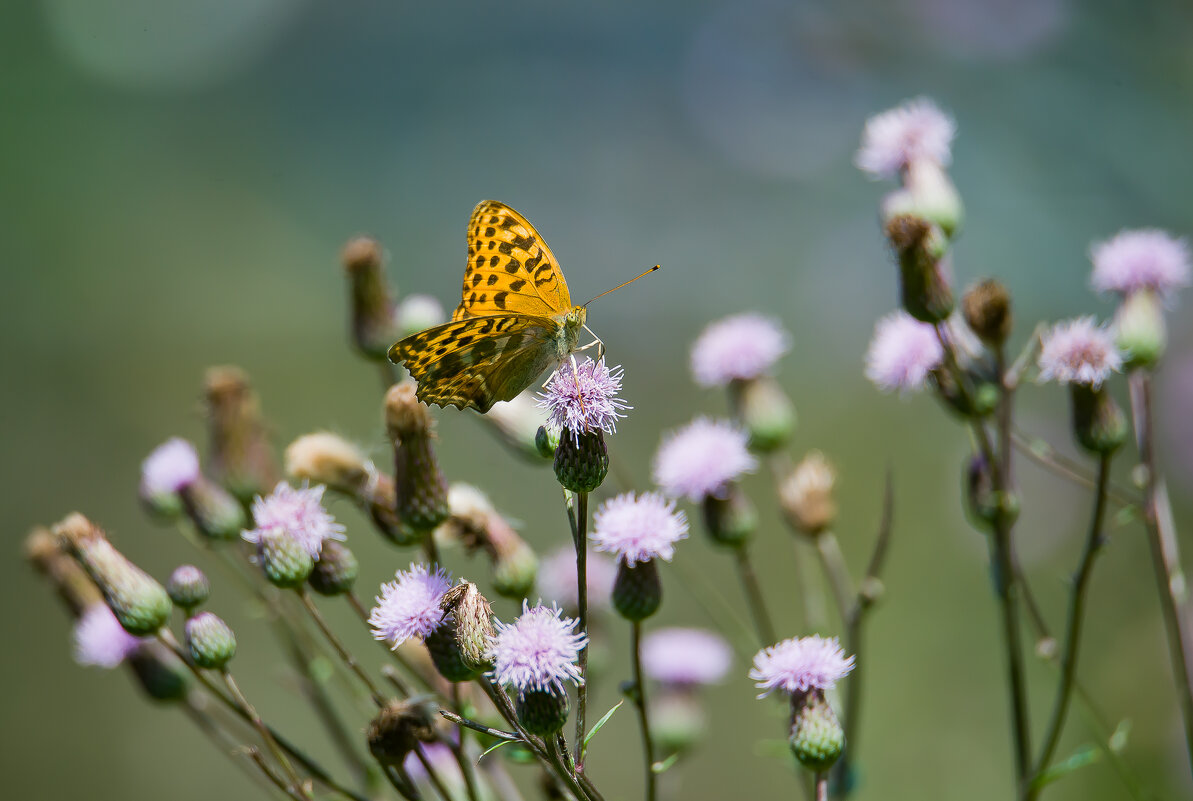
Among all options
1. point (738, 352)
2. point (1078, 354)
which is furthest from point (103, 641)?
point (1078, 354)

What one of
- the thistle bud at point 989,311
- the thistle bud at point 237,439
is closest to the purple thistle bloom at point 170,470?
the thistle bud at point 237,439

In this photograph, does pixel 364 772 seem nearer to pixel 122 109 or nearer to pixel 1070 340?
pixel 1070 340

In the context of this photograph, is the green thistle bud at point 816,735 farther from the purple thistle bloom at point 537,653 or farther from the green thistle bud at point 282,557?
the green thistle bud at point 282,557

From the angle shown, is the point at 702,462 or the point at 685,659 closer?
the point at 702,462

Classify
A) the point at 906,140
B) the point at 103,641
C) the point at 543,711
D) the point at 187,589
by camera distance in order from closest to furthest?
the point at 543,711 → the point at 187,589 → the point at 103,641 → the point at 906,140

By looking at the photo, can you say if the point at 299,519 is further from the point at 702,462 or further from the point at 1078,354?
the point at 1078,354

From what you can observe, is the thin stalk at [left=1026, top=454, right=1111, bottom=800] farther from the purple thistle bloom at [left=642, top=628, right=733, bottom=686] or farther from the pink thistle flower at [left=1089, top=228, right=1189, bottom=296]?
the purple thistle bloom at [left=642, top=628, right=733, bottom=686]

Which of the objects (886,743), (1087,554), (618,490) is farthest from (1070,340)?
(886,743)
